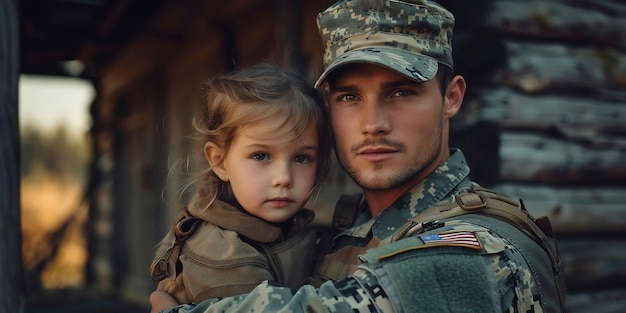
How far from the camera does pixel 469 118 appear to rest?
2924 millimetres

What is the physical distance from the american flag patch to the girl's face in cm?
64

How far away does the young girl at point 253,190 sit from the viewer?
1903mm

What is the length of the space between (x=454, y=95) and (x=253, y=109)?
0.72m

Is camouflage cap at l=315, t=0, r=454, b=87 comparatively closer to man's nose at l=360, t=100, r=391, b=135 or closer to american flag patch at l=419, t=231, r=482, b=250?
man's nose at l=360, t=100, r=391, b=135

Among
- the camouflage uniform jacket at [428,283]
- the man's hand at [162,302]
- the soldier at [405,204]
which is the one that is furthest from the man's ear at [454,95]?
the man's hand at [162,302]

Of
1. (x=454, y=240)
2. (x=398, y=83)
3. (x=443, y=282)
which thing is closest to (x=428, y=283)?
(x=443, y=282)

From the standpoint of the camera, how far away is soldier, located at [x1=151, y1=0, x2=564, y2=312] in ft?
4.75

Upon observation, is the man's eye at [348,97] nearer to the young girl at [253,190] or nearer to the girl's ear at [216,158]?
the young girl at [253,190]

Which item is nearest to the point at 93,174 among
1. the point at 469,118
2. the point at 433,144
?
the point at 469,118

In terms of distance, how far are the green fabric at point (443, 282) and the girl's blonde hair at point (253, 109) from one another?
744mm

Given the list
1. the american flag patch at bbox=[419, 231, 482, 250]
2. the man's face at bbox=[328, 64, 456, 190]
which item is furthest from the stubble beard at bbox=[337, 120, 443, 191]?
the american flag patch at bbox=[419, 231, 482, 250]

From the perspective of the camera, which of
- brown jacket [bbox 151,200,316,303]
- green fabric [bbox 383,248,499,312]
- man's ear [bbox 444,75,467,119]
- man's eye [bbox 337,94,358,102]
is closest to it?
green fabric [bbox 383,248,499,312]

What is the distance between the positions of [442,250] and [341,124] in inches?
28.2

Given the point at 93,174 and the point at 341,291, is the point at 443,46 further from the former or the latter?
the point at 93,174
